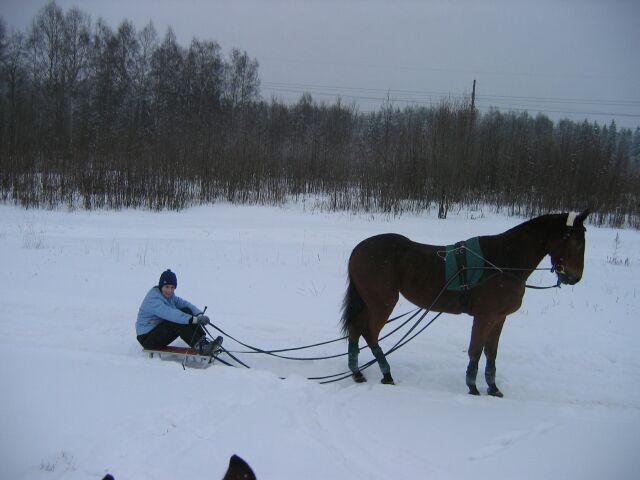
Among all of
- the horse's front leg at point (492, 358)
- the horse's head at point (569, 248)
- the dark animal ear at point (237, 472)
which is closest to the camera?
the dark animal ear at point (237, 472)

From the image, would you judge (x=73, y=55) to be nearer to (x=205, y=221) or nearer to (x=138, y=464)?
(x=205, y=221)

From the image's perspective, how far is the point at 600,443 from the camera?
3770mm

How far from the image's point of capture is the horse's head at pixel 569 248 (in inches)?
178

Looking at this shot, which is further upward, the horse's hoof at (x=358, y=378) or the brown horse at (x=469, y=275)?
the brown horse at (x=469, y=275)

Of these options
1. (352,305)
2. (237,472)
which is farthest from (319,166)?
(237,472)

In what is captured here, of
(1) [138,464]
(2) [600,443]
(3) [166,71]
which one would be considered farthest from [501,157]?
(3) [166,71]

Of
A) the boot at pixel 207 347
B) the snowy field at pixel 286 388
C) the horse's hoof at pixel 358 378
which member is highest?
the boot at pixel 207 347

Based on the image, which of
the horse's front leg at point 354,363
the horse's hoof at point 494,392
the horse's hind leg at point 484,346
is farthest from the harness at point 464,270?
the horse's front leg at point 354,363

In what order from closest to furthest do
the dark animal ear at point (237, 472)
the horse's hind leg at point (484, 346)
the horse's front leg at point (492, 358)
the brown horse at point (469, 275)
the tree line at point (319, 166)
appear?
the dark animal ear at point (237, 472) → the brown horse at point (469, 275) → the horse's hind leg at point (484, 346) → the horse's front leg at point (492, 358) → the tree line at point (319, 166)

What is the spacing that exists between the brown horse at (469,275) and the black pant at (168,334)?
174 cm

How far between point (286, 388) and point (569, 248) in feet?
9.96

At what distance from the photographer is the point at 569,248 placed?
4.54 meters

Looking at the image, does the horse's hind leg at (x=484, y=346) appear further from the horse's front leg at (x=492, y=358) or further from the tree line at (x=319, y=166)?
the tree line at (x=319, y=166)

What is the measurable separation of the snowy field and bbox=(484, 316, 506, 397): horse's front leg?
A: 0.27 meters
